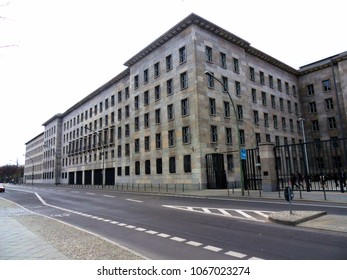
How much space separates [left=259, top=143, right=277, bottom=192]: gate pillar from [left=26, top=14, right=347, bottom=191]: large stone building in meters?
4.25

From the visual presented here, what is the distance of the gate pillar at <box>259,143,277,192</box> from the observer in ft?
65.3

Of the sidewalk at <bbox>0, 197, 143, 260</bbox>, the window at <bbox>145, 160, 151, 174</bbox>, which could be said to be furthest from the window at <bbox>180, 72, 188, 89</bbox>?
the sidewalk at <bbox>0, 197, 143, 260</bbox>

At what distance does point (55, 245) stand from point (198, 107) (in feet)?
75.3

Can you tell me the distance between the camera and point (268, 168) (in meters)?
19.9

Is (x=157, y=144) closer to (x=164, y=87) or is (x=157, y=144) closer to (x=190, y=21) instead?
(x=164, y=87)

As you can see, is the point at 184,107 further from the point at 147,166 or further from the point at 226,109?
the point at 147,166

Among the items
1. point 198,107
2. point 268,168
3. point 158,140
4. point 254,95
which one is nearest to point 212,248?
point 268,168

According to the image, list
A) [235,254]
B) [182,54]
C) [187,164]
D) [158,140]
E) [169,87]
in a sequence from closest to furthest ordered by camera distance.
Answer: [235,254], [187,164], [182,54], [169,87], [158,140]

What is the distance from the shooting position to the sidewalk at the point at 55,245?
17.9 feet

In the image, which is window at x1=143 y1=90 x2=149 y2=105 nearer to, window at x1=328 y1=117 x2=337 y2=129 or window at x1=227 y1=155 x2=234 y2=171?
window at x1=227 y1=155 x2=234 y2=171

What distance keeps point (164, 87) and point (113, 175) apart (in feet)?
62.5

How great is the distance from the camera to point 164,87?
33000 mm

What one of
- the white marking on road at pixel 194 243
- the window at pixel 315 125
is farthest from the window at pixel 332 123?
the white marking on road at pixel 194 243
